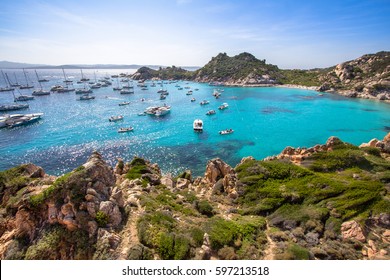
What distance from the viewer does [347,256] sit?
1585cm

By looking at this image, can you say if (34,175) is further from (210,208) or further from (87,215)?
(210,208)

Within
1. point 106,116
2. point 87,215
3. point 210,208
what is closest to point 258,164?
point 210,208

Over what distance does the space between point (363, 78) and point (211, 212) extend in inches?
5281

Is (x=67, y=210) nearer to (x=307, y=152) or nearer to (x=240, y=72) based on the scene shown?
(x=307, y=152)

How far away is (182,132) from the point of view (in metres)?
57.8

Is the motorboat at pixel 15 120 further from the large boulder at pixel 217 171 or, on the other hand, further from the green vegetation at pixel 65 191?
the large boulder at pixel 217 171

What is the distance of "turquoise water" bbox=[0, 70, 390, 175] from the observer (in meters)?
43.2

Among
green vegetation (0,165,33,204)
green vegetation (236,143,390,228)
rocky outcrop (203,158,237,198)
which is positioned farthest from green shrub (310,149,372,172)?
green vegetation (0,165,33,204)

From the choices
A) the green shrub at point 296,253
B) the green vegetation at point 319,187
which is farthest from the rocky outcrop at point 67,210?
the green vegetation at point 319,187

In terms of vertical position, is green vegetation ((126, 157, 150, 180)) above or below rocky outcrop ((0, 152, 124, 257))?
below

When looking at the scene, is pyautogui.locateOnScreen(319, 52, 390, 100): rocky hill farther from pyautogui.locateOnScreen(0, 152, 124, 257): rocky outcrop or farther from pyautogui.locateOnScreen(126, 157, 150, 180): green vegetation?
pyautogui.locateOnScreen(0, 152, 124, 257): rocky outcrop

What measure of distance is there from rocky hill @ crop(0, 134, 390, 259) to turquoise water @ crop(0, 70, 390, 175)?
43.7ft

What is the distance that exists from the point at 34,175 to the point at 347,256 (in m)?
28.8

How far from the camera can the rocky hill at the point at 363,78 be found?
95.6 meters
